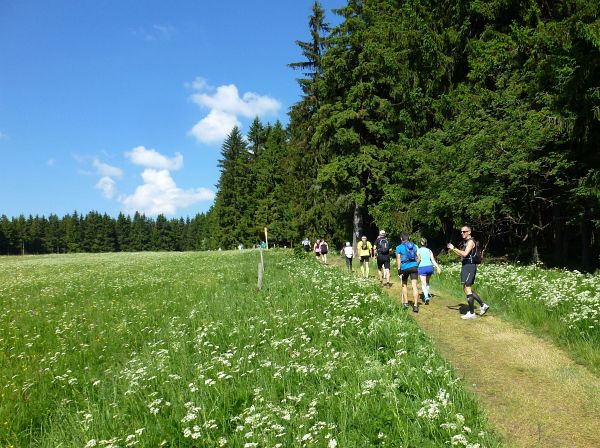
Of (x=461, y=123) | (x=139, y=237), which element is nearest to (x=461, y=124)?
(x=461, y=123)

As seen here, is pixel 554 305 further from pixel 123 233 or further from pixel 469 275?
pixel 123 233

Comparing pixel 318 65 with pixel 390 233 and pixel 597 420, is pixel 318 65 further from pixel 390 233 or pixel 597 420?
pixel 597 420

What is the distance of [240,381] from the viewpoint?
242 inches

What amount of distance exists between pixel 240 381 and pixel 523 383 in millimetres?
4452

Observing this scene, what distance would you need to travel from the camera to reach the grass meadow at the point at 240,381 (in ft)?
15.8

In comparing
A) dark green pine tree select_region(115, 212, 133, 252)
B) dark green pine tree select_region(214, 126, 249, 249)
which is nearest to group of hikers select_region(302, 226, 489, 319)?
dark green pine tree select_region(214, 126, 249, 249)

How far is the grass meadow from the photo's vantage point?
4.82m

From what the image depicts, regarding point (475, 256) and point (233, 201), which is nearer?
point (475, 256)

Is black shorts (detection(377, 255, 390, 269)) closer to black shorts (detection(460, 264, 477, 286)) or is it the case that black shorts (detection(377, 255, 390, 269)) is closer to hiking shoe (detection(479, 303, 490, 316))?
black shorts (detection(460, 264, 477, 286))

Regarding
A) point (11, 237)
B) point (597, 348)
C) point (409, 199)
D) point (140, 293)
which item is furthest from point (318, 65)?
point (11, 237)

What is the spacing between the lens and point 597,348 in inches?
283

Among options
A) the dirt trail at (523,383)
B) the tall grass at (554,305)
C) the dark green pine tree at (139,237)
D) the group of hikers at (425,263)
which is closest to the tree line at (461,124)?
the tall grass at (554,305)

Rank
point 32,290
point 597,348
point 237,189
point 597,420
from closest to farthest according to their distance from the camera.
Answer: point 597,420 → point 597,348 → point 32,290 → point 237,189

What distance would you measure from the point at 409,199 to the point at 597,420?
2090 centimetres
